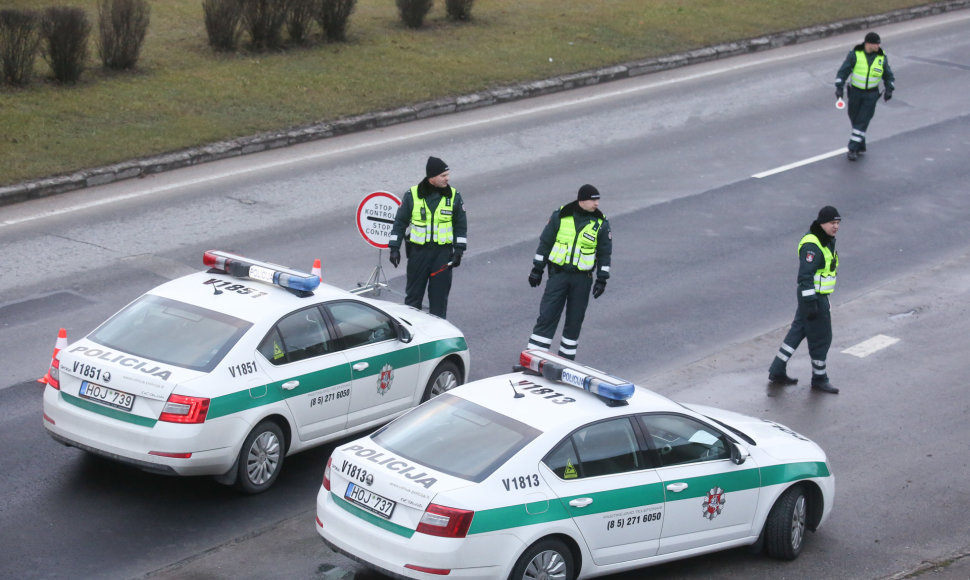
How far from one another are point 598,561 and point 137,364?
356 cm

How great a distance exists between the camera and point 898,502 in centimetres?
993

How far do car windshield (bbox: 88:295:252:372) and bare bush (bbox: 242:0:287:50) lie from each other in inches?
610

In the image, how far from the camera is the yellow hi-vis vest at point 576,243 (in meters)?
11.8

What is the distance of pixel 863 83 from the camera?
20.5 meters

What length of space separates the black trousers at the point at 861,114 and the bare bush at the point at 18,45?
43.8 ft

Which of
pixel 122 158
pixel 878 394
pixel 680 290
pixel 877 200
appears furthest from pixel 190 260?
pixel 877 200

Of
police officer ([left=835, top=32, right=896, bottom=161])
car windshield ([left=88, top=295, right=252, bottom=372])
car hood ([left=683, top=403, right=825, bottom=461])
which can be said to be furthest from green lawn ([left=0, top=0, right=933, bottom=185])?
car hood ([left=683, top=403, right=825, bottom=461])

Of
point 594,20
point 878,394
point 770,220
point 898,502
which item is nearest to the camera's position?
point 898,502

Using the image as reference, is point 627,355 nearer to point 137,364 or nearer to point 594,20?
point 137,364

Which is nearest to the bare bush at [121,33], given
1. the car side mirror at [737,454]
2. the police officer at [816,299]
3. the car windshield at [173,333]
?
the car windshield at [173,333]

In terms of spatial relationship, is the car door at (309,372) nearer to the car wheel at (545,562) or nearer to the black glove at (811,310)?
the car wheel at (545,562)

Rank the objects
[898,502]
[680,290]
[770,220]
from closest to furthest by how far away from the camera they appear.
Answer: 1. [898,502]
2. [680,290]
3. [770,220]

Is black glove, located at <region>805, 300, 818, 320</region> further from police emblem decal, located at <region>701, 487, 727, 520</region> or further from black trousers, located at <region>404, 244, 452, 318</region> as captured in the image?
police emblem decal, located at <region>701, 487, 727, 520</region>

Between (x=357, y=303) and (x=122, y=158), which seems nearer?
(x=357, y=303)
